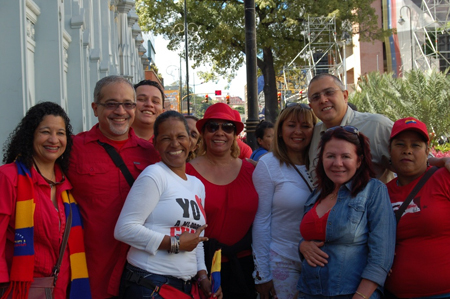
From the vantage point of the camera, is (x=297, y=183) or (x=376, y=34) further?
(x=376, y=34)

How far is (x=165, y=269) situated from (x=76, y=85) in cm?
905

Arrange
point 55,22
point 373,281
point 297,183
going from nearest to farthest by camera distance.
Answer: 1. point 373,281
2. point 297,183
3. point 55,22

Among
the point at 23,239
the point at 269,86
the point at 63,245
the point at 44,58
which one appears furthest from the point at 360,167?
the point at 269,86

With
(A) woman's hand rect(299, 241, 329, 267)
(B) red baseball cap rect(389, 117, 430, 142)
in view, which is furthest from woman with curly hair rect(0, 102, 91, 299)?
(B) red baseball cap rect(389, 117, 430, 142)

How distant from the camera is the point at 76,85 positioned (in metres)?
11.1

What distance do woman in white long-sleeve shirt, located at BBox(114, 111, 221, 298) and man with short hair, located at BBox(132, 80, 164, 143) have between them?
143cm

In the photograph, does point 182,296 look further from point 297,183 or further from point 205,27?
point 205,27

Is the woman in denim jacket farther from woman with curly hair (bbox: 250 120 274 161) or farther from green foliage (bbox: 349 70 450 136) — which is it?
green foliage (bbox: 349 70 450 136)

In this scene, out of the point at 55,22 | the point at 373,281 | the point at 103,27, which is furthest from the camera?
the point at 103,27

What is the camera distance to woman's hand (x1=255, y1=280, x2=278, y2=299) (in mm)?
3580

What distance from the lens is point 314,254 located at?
301cm

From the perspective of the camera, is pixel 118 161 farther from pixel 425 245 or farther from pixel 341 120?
pixel 425 245

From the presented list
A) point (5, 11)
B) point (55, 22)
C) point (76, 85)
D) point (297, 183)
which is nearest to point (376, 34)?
point (76, 85)

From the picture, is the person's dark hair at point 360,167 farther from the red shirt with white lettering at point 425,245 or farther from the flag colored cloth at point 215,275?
the flag colored cloth at point 215,275
